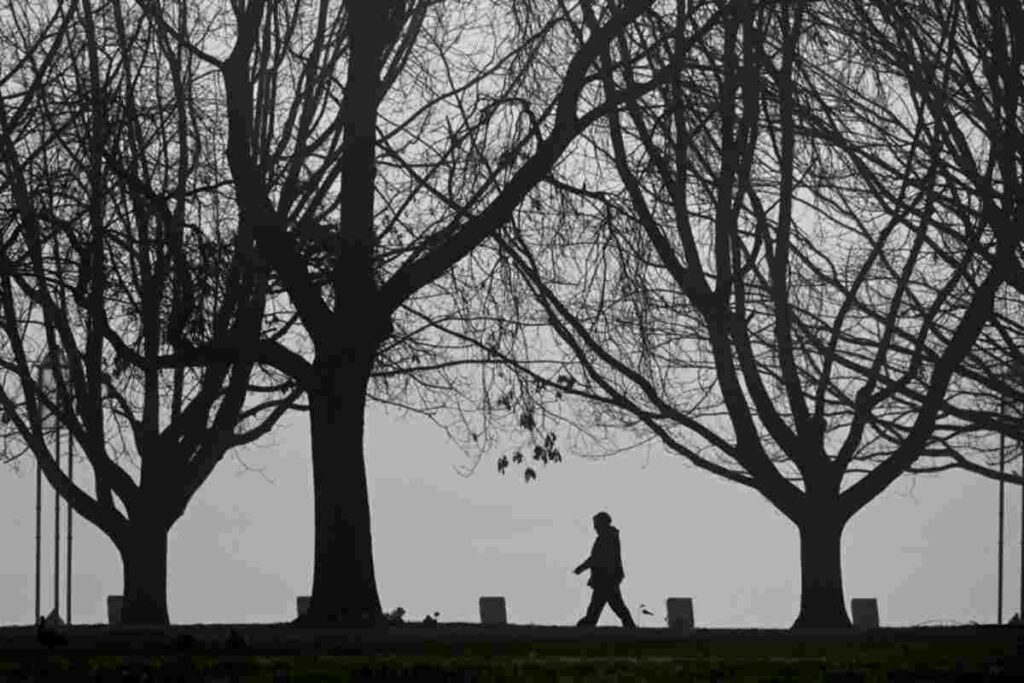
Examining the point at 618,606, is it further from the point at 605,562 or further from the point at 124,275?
the point at 124,275

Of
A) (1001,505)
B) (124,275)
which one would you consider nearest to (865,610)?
(1001,505)

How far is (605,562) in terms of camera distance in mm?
25766

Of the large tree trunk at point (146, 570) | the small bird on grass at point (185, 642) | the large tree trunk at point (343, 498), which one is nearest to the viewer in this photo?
the small bird on grass at point (185, 642)

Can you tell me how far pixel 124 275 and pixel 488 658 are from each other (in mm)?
10198

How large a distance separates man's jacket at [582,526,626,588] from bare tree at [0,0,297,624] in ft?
14.8

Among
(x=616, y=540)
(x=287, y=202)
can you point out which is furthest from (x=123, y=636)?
(x=616, y=540)

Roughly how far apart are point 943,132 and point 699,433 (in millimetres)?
4676

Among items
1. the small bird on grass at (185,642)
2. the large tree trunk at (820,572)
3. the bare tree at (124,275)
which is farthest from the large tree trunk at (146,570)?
the small bird on grass at (185,642)

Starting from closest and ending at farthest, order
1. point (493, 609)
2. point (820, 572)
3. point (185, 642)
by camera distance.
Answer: point (185, 642), point (820, 572), point (493, 609)

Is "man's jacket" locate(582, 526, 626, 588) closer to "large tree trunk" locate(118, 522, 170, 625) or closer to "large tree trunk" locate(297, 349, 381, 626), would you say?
"large tree trunk" locate(118, 522, 170, 625)

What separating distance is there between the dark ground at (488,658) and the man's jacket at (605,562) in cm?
758

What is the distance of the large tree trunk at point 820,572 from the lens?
2453cm

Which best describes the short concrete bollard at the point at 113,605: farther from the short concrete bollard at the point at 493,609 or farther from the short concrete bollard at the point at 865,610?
the short concrete bollard at the point at 865,610

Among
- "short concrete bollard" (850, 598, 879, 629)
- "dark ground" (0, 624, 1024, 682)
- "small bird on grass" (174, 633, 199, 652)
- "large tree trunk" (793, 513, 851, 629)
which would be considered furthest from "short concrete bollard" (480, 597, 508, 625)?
"small bird on grass" (174, 633, 199, 652)
